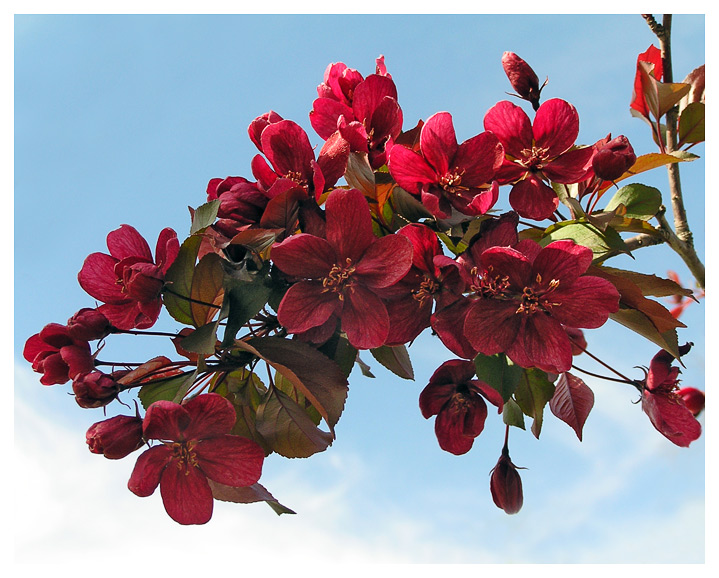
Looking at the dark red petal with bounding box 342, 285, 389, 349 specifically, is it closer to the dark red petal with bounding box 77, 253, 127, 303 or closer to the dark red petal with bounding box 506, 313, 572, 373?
the dark red petal with bounding box 506, 313, 572, 373

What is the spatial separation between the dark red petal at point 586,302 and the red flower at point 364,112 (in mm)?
349

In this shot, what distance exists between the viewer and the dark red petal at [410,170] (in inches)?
39.2

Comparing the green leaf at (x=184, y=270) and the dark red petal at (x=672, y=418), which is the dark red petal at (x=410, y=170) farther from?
the dark red petal at (x=672, y=418)

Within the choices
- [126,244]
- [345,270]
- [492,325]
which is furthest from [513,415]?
[126,244]

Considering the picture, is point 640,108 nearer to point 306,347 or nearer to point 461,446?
point 461,446

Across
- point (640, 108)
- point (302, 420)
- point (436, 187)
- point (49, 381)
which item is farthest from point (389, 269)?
point (640, 108)

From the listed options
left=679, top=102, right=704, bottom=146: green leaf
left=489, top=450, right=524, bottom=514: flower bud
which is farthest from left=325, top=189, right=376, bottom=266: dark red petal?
left=679, top=102, right=704, bottom=146: green leaf

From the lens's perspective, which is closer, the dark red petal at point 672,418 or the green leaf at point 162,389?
the green leaf at point 162,389

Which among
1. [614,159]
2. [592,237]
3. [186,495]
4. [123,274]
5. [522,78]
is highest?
[522,78]

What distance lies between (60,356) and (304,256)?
1.30 feet

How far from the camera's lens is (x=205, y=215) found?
97 cm

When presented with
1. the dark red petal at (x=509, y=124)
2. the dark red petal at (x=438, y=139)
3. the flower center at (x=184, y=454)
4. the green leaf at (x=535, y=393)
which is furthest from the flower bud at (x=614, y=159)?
the flower center at (x=184, y=454)

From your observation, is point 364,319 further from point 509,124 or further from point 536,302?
point 509,124

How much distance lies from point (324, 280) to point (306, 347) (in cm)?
10
